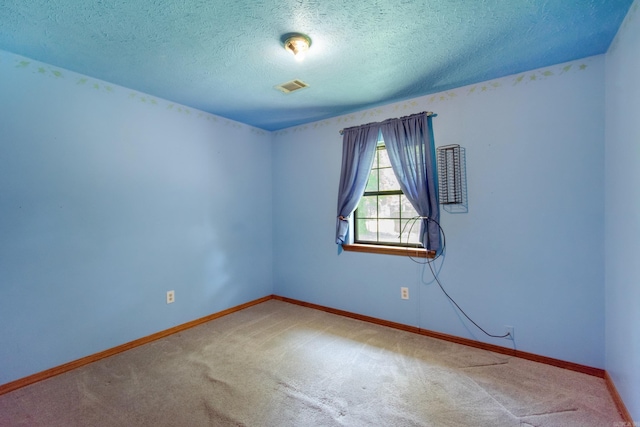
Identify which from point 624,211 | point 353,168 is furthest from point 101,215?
point 624,211

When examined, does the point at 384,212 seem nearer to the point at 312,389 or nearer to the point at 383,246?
the point at 383,246

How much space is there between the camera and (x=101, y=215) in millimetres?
2412

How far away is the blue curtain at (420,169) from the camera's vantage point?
266 cm

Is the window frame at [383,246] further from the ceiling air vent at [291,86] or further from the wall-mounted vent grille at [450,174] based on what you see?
the ceiling air vent at [291,86]

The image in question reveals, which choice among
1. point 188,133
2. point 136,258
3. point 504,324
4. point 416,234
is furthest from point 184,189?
point 504,324

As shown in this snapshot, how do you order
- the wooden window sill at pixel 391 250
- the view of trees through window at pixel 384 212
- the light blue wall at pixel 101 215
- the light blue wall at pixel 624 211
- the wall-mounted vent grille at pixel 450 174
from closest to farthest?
1. the light blue wall at pixel 624 211
2. the light blue wall at pixel 101 215
3. the wall-mounted vent grille at pixel 450 174
4. the wooden window sill at pixel 391 250
5. the view of trees through window at pixel 384 212

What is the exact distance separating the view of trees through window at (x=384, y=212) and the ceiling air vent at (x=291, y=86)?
42.9 inches

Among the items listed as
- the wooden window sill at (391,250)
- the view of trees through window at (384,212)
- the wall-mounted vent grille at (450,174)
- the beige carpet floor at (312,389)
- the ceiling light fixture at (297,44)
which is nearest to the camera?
the beige carpet floor at (312,389)

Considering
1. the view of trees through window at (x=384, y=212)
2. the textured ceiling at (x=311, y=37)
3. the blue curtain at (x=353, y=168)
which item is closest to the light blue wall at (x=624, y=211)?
the textured ceiling at (x=311, y=37)

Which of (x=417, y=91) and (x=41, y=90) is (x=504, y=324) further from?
(x=41, y=90)

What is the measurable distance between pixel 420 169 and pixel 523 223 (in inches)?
36.9

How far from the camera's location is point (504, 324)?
2.39m

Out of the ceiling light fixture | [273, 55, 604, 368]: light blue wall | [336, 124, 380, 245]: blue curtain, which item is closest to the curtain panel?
[336, 124, 380, 245]: blue curtain

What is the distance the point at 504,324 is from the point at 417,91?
2.17 m
